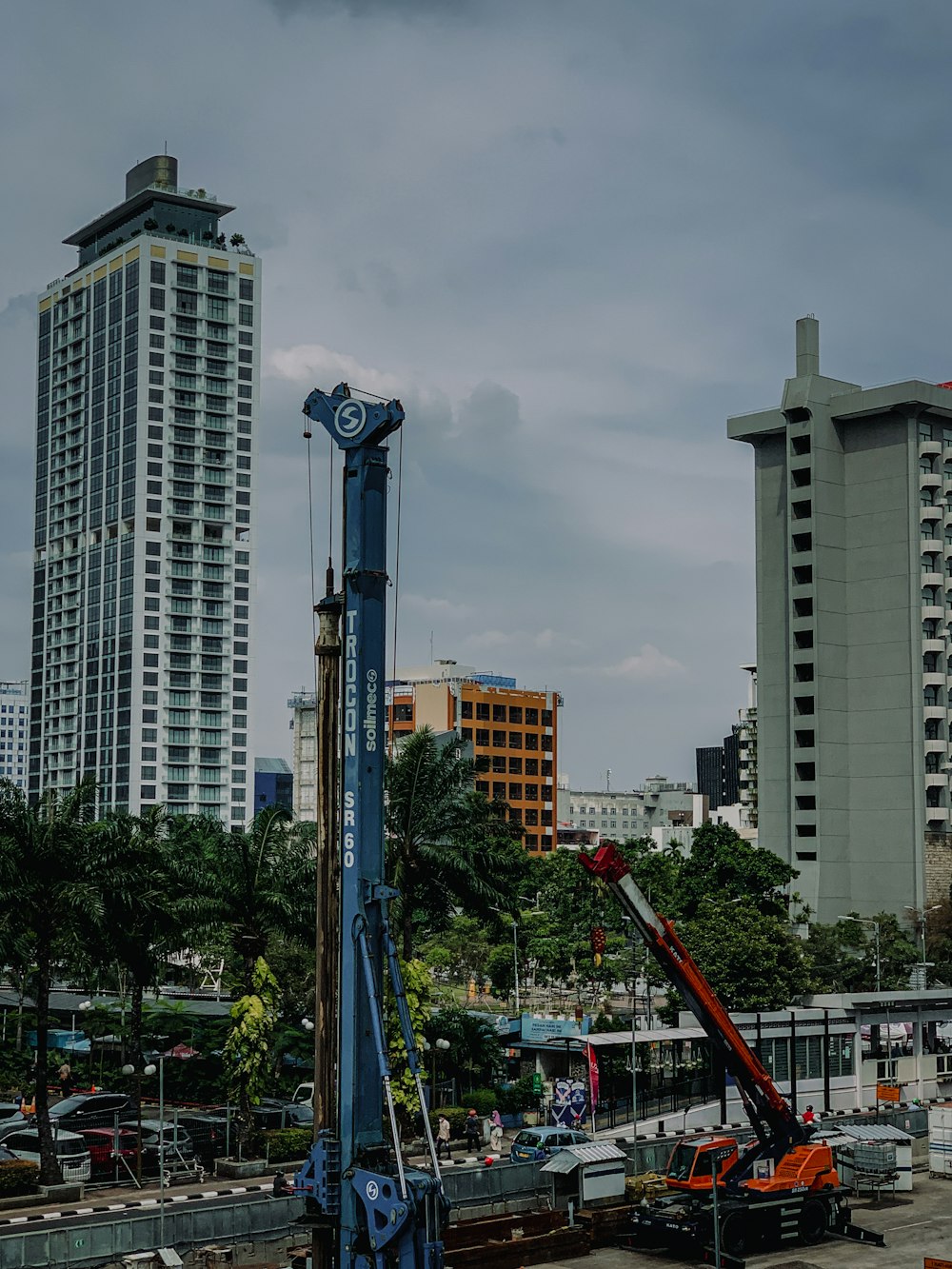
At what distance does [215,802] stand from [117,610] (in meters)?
26.6

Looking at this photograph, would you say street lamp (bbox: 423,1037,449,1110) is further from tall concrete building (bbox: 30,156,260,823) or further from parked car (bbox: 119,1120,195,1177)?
tall concrete building (bbox: 30,156,260,823)

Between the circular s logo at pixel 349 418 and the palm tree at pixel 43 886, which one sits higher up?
the circular s logo at pixel 349 418

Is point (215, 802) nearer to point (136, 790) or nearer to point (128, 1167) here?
point (136, 790)

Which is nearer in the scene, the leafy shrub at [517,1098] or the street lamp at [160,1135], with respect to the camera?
the street lamp at [160,1135]

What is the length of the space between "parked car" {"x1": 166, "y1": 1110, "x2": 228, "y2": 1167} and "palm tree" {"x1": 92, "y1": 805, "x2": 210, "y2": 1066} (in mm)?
3579

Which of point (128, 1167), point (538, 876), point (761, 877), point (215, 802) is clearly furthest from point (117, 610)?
point (128, 1167)

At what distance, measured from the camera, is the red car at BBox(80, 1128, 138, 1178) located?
47500 mm

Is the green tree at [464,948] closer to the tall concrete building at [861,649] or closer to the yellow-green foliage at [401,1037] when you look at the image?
the tall concrete building at [861,649]

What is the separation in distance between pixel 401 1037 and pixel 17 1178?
11.6m

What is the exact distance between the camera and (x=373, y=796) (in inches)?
1000

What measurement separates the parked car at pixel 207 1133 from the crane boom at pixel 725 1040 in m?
17.7

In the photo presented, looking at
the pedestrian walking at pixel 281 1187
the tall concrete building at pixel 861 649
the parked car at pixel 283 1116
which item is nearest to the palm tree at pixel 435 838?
the parked car at pixel 283 1116

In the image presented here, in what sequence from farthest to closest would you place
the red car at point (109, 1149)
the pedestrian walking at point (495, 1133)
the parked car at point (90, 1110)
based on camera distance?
the parked car at point (90, 1110) → the pedestrian walking at point (495, 1133) → the red car at point (109, 1149)

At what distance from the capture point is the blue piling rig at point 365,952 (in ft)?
76.1
